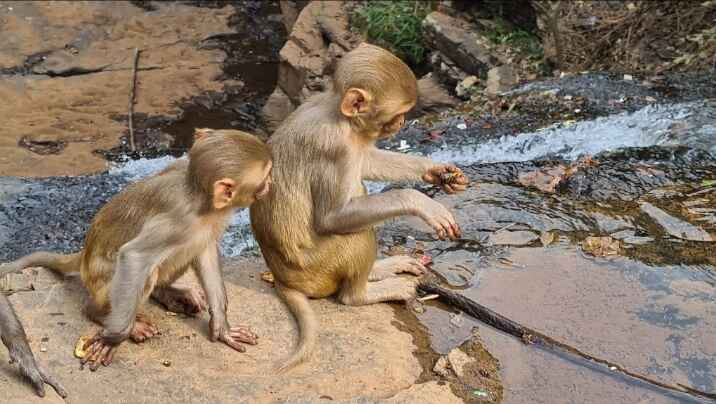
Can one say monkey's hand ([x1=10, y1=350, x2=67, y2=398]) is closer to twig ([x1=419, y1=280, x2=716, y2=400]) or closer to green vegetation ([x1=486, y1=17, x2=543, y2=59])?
twig ([x1=419, y1=280, x2=716, y2=400])

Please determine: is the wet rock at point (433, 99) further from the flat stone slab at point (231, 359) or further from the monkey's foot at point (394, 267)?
the flat stone slab at point (231, 359)

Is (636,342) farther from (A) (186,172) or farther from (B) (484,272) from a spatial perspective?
(A) (186,172)

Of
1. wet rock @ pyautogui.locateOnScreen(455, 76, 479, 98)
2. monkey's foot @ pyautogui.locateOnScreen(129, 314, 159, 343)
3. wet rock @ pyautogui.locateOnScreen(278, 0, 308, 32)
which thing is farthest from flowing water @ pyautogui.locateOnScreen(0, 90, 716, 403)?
wet rock @ pyautogui.locateOnScreen(278, 0, 308, 32)

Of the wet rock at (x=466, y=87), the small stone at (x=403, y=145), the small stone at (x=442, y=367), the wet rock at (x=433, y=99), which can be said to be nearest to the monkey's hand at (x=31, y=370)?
the small stone at (x=442, y=367)

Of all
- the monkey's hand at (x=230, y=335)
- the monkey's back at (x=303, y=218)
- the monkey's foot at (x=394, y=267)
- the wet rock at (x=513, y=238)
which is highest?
the monkey's back at (x=303, y=218)

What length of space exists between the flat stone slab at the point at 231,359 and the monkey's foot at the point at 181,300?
6 cm

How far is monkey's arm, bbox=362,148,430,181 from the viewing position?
588 centimetres

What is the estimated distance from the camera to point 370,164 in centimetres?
585

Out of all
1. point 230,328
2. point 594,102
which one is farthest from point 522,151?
point 230,328

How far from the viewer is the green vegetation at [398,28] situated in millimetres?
13352

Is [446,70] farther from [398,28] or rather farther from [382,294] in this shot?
[382,294]

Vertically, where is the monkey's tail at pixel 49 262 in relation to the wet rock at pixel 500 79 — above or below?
above

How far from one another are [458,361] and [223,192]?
167 cm

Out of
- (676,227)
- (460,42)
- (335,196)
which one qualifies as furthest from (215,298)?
(460,42)
